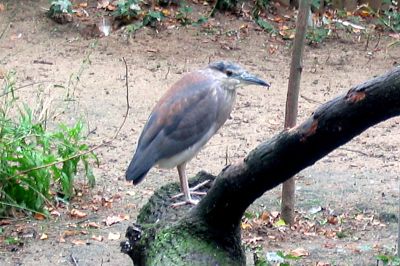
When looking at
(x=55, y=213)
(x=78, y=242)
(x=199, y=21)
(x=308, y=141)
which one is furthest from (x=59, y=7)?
(x=308, y=141)

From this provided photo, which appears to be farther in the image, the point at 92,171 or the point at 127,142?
the point at 127,142

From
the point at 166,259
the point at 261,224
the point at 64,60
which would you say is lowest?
the point at 64,60

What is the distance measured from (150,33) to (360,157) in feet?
11.6

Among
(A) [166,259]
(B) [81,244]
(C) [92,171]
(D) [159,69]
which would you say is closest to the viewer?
(A) [166,259]

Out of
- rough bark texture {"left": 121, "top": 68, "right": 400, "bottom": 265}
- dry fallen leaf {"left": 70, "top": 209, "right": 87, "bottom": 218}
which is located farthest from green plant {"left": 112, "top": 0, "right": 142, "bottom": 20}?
rough bark texture {"left": 121, "top": 68, "right": 400, "bottom": 265}

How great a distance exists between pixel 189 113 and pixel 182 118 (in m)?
0.05

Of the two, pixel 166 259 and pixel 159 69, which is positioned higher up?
pixel 166 259

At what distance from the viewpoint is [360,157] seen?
719 cm

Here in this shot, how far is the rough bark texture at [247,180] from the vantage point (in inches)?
121

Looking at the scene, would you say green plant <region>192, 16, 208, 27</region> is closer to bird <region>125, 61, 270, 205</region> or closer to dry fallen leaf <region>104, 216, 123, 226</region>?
dry fallen leaf <region>104, 216, 123, 226</region>

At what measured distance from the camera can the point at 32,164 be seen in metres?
5.88

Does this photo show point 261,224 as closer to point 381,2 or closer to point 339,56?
point 339,56

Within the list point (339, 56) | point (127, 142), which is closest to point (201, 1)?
point (339, 56)

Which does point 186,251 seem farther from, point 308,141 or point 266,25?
point 266,25
